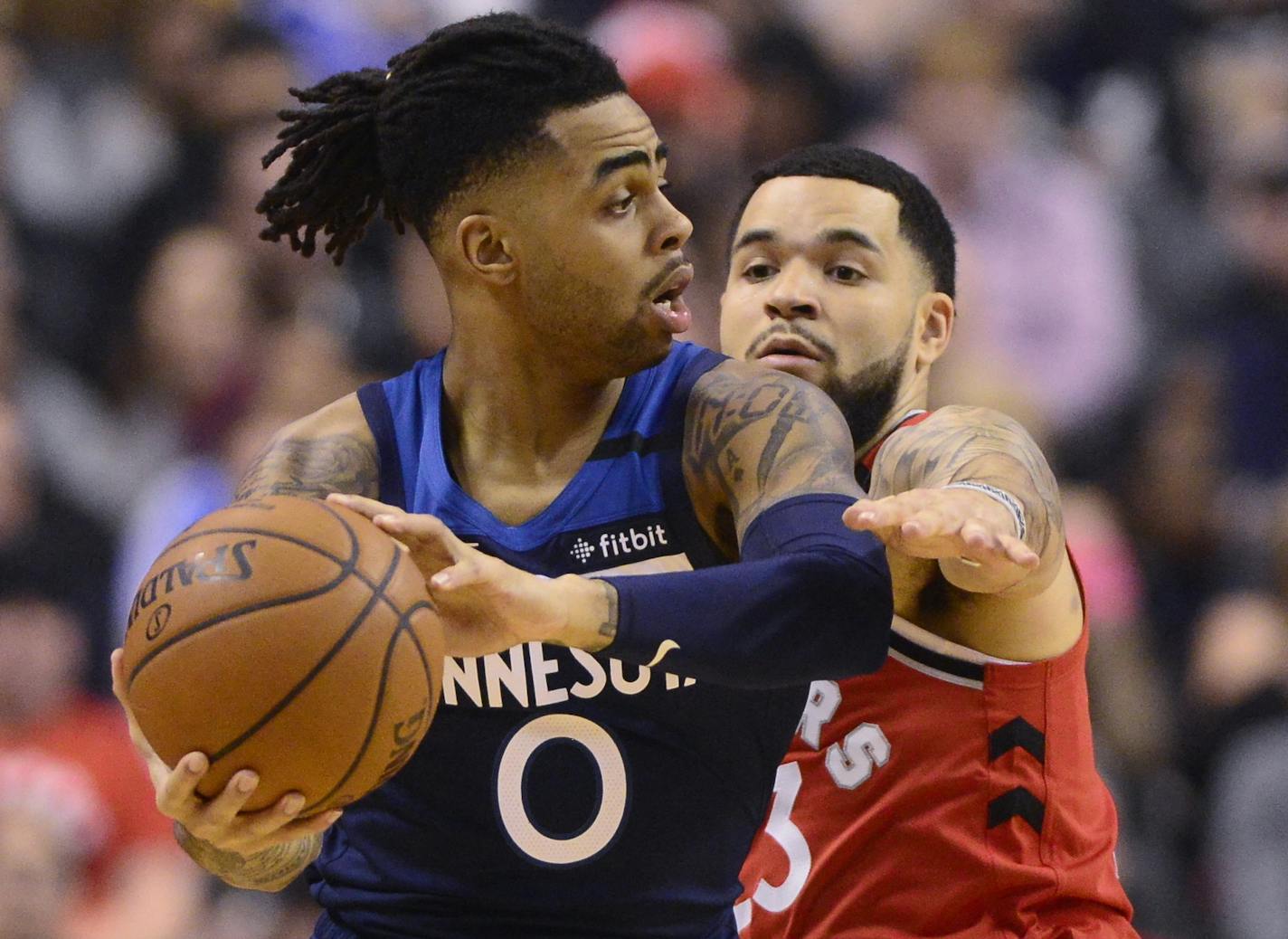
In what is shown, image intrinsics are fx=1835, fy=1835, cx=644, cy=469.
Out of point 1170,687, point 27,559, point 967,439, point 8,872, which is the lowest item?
point 1170,687

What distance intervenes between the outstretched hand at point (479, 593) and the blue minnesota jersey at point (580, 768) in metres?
0.33

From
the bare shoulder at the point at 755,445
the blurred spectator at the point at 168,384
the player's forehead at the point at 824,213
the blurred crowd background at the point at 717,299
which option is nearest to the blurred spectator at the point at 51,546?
the blurred crowd background at the point at 717,299

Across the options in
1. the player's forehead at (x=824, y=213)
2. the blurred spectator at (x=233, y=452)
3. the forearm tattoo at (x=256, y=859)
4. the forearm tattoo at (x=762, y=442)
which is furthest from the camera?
the blurred spectator at (x=233, y=452)

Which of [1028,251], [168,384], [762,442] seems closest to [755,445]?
[762,442]

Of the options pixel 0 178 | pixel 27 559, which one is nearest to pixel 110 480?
pixel 27 559

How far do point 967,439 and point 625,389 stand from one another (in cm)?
61

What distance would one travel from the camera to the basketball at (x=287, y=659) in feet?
8.59

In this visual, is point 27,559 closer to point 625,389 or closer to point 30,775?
point 30,775

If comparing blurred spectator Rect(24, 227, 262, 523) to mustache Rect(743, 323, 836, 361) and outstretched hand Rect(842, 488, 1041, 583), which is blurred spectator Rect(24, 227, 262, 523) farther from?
outstretched hand Rect(842, 488, 1041, 583)

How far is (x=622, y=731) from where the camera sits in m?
3.13

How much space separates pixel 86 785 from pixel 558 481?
128 inches

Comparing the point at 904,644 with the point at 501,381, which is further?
the point at 904,644

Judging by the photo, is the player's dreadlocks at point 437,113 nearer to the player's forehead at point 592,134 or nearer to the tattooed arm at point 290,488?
the player's forehead at point 592,134

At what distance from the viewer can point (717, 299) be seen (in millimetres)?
7305
